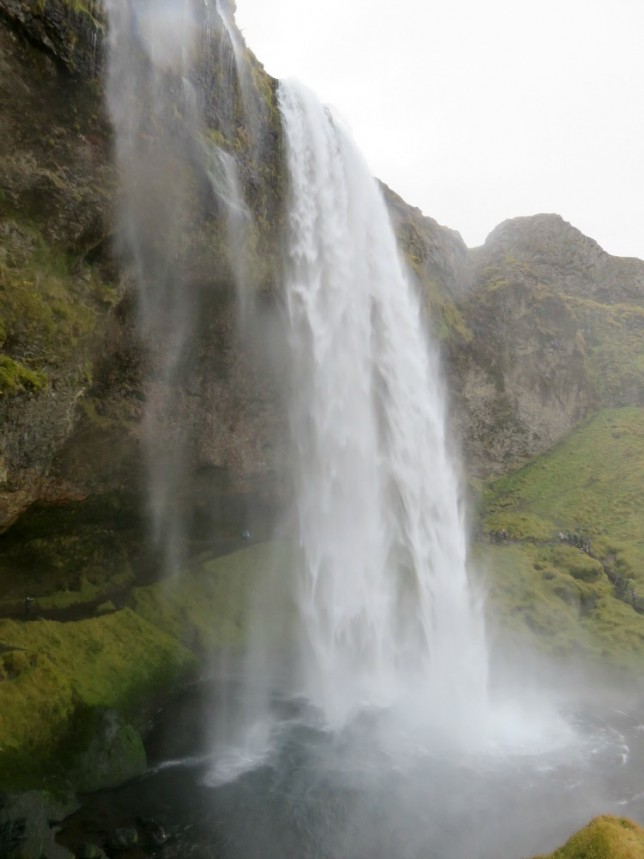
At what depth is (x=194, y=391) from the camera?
25.8m

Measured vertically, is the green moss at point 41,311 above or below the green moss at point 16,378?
above

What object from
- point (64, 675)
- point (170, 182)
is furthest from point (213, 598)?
point (170, 182)

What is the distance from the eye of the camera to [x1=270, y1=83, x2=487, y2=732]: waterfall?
87.2 feet

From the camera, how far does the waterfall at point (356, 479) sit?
26.6 meters

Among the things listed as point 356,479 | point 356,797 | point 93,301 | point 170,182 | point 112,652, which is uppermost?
point 170,182

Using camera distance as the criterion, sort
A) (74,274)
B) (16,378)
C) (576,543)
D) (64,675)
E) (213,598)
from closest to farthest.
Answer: (16,378)
(64,675)
(74,274)
(213,598)
(576,543)

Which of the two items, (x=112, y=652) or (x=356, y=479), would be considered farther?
(x=356, y=479)

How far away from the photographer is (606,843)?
36.0 ft

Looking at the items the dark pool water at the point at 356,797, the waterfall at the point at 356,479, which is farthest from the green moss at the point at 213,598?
the dark pool water at the point at 356,797

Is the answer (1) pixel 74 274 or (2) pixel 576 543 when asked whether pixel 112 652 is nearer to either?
(1) pixel 74 274

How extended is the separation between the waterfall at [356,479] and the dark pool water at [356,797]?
5127mm

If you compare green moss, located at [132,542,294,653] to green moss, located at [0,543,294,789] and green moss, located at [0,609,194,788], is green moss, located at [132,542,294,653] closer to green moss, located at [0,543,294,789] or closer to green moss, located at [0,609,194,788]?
green moss, located at [0,543,294,789]

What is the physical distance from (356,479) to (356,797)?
14.6 metres

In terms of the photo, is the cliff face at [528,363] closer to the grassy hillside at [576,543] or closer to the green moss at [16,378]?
the grassy hillside at [576,543]
